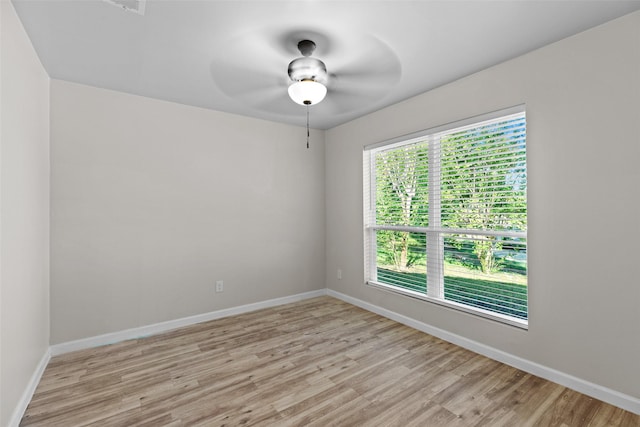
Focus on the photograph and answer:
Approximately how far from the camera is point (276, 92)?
2947 millimetres

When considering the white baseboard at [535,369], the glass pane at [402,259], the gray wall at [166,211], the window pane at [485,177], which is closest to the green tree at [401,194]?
the glass pane at [402,259]

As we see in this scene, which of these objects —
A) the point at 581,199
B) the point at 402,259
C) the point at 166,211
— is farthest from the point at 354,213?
the point at 581,199

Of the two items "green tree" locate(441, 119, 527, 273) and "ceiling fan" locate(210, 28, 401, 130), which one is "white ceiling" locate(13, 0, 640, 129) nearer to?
"ceiling fan" locate(210, 28, 401, 130)

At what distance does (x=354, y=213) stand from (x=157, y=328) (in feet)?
8.36

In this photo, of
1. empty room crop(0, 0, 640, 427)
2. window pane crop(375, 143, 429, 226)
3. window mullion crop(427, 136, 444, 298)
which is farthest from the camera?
window pane crop(375, 143, 429, 226)

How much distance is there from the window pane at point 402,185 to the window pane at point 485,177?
24cm

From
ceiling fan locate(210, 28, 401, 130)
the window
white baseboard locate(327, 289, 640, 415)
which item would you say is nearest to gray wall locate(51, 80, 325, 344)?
ceiling fan locate(210, 28, 401, 130)

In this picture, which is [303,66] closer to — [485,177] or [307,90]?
[307,90]

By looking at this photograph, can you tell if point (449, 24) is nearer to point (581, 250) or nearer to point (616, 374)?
point (581, 250)

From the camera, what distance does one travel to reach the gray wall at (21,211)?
1.61m

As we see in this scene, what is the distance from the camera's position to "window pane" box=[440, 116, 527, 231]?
95.1 inches

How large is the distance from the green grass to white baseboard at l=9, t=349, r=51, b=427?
319cm

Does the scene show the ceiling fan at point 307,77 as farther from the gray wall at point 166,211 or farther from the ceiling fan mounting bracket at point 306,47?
the gray wall at point 166,211

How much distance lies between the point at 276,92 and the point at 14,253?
228 centimetres
